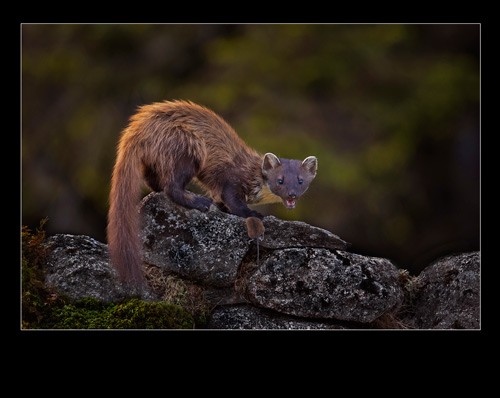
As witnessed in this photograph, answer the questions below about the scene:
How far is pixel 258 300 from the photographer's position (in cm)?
682

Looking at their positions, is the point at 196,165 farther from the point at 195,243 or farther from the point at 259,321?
the point at 259,321

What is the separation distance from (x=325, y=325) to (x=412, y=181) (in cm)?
453

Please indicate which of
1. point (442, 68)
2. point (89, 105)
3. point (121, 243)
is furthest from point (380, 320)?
point (89, 105)

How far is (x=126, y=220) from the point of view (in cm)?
704

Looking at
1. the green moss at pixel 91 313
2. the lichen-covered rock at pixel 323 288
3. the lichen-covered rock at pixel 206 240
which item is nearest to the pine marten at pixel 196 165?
the lichen-covered rock at pixel 206 240

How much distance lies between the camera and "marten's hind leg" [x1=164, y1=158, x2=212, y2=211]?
287 inches

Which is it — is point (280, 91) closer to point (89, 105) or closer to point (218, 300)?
point (89, 105)

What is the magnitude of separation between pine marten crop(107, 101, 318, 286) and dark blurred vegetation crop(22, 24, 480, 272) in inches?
28.3

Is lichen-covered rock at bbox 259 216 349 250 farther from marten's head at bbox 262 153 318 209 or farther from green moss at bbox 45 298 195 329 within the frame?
green moss at bbox 45 298 195 329

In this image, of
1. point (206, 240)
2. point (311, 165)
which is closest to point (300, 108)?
point (311, 165)

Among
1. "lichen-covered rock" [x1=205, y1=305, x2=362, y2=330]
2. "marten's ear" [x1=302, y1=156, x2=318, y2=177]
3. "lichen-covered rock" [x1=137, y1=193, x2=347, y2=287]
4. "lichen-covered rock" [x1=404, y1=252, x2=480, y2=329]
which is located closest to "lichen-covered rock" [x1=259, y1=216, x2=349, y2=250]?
"lichen-covered rock" [x1=137, y1=193, x2=347, y2=287]

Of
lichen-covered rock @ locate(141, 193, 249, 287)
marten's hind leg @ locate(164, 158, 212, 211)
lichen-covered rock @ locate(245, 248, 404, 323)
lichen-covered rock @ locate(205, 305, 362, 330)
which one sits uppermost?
marten's hind leg @ locate(164, 158, 212, 211)
